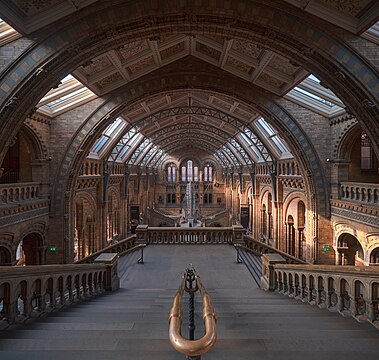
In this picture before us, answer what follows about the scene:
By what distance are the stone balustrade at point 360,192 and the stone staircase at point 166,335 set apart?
22.1ft

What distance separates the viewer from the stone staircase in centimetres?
350

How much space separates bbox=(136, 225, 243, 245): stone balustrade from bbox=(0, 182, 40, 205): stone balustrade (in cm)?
503

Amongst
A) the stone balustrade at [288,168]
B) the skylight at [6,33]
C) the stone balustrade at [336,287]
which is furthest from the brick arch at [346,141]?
the skylight at [6,33]

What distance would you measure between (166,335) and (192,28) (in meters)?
8.67

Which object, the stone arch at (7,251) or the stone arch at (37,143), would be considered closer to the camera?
the stone arch at (7,251)

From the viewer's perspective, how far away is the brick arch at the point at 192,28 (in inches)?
351

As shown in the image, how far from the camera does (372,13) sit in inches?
305

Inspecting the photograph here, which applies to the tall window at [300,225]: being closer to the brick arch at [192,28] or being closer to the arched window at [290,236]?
the arched window at [290,236]

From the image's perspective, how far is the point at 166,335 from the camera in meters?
4.24

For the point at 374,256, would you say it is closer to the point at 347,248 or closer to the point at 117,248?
the point at 347,248

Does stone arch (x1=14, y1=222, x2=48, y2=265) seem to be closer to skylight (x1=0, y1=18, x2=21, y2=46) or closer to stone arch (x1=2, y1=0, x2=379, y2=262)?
stone arch (x1=2, y1=0, x2=379, y2=262)

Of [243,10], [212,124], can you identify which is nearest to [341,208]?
[243,10]

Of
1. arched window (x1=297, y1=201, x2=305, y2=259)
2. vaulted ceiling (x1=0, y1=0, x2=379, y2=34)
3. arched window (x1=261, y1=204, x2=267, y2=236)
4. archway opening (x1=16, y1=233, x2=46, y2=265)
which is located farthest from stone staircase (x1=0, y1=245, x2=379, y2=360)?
arched window (x1=261, y1=204, x2=267, y2=236)

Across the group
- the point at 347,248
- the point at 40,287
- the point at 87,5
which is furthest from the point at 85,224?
the point at 40,287
